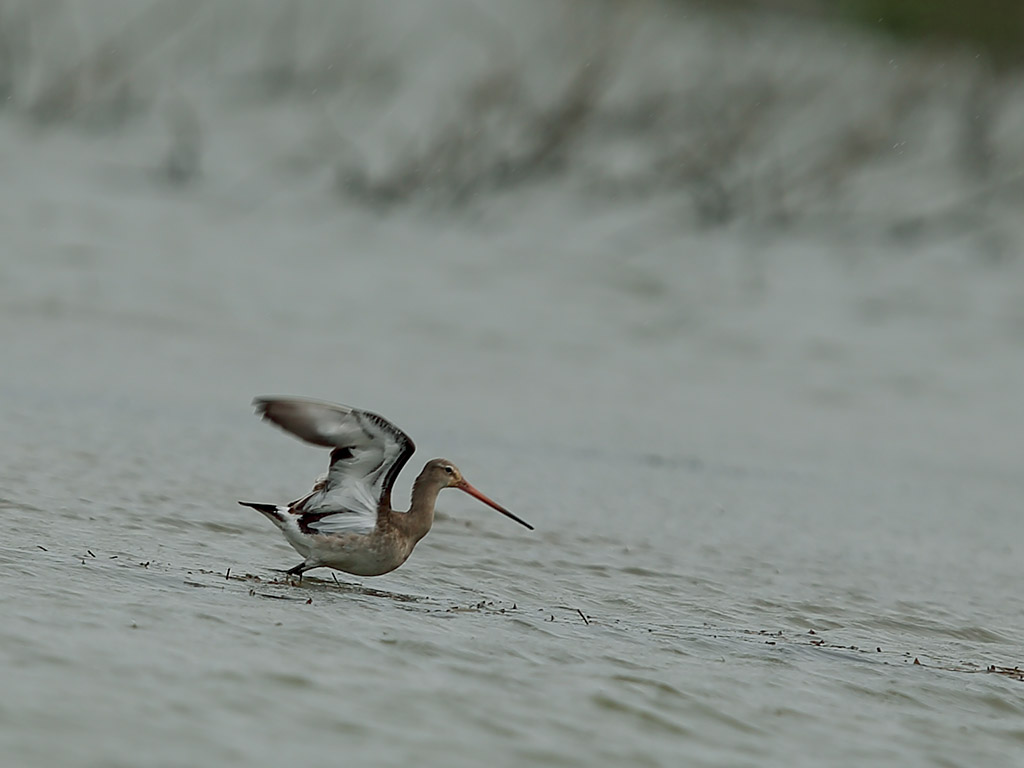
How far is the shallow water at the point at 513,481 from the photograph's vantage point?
5.07 m

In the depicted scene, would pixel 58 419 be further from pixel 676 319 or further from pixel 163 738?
pixel 676 319

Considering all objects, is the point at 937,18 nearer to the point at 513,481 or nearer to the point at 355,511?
the point at 513,481

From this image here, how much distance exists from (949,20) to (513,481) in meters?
19.4

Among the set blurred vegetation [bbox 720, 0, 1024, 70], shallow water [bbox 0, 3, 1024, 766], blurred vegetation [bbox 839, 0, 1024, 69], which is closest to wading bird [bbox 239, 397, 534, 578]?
shallow water [bbox 0, 3, 1024, 766]

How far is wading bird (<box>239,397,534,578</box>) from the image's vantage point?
274 inches

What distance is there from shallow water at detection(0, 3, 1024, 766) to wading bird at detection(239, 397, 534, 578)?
0.55 feet

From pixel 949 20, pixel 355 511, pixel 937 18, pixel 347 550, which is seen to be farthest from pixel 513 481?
pixel 937 18

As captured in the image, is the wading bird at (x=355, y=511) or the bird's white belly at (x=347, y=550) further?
the bird's white belly at (x=347, y=550)

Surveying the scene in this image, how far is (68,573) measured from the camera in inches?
244

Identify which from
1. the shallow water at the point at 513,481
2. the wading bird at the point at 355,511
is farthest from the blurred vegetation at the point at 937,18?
the wading bird at the point at 355,511

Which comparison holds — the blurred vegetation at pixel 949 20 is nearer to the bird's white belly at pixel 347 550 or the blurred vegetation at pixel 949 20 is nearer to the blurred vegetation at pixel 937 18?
the blurred vegetation at pixel 937 18

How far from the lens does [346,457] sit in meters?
7.16

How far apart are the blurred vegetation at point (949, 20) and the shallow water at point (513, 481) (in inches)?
225

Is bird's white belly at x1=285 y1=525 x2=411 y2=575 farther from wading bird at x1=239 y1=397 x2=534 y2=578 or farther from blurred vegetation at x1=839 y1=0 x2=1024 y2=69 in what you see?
blurred vegetation at x1=839 y1=0 x2=1024 y2=69
